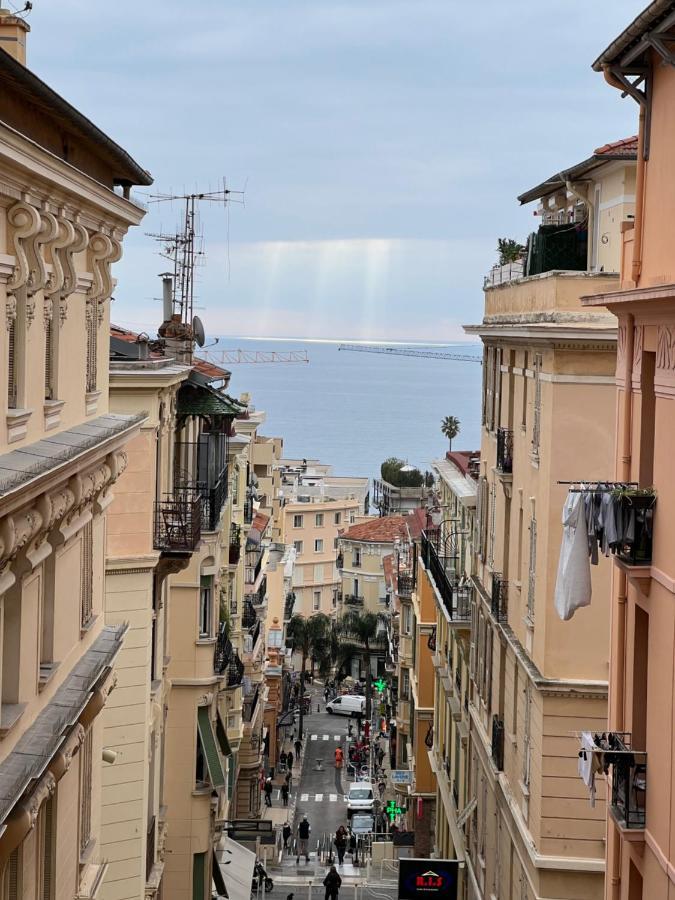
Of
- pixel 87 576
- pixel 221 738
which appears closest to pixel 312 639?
pixel 221 738

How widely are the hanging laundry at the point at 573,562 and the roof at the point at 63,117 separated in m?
6.08

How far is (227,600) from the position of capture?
42625 mm

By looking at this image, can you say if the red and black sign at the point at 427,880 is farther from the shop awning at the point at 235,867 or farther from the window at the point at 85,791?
the window at the point at 85,791

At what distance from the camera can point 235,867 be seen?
37188 mm

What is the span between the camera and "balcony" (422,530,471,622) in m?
39.0

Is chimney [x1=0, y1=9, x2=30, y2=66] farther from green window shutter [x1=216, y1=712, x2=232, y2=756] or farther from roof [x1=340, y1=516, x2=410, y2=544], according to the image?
roof [x1=340, y1=516, x2=410, y2=544]

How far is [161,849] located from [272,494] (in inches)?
2549

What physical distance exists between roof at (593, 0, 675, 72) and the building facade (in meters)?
0.02

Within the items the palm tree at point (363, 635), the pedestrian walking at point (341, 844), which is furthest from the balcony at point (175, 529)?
the palm tree at point (363, 635)

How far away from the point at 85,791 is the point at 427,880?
19.1 metres

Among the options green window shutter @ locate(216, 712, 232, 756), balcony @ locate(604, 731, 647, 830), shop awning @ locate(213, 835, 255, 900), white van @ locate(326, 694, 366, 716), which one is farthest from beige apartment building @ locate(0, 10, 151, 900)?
white van @ locate(326, 694, 366, 716)

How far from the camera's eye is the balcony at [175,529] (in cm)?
2491

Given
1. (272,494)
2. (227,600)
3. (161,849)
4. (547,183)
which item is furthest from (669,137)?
(272,494)

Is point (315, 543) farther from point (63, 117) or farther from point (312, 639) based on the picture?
point (63, 117)
